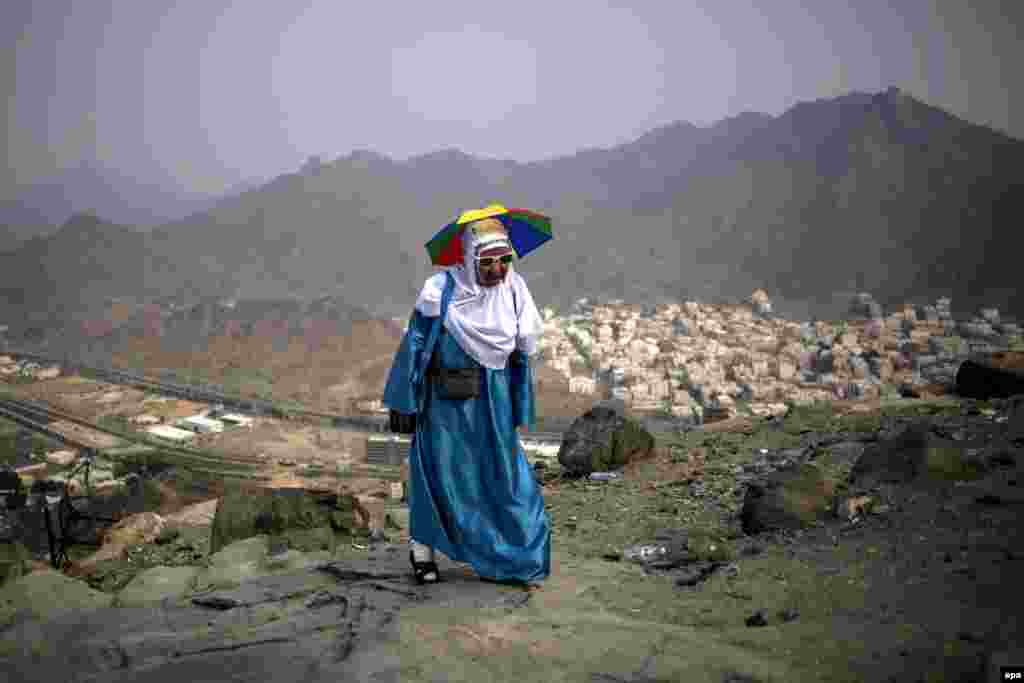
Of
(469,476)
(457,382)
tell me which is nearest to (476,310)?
(457,382)

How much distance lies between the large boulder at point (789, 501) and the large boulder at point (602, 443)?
2081 millimetres

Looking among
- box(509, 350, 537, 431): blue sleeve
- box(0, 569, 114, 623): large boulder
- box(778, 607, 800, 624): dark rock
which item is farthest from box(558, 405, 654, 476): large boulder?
box(0, 569, 114, 623): large boulder

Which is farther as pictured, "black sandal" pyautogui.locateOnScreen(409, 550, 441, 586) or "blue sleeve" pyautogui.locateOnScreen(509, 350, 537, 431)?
"blue sleeve" pyautogui.locateOnScreen(509, 350, 537, 431)

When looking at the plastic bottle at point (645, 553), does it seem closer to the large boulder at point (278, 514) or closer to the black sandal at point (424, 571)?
the black sandal at point (424, 571)

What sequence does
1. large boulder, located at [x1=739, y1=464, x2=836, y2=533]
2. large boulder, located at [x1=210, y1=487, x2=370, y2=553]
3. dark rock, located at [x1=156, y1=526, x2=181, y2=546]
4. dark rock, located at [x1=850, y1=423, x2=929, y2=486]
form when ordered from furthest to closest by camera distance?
dark rock, located at [x1=156, y1=526, x2=181, y2=546] → large boulder, located at [x1=210, y1=487, x2=370, y2=553] → dark rock, located at [x1=850, y1=423, x2=929, y2=486] → large boulder, located at [x1=739, y1=464, x2=836, y2=533]

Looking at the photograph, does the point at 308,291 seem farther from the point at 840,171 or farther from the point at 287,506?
the point at 287,506

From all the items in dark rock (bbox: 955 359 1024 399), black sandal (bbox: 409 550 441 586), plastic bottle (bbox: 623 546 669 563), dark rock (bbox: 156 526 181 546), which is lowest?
dark rock (bbox: 156 526 181 546)

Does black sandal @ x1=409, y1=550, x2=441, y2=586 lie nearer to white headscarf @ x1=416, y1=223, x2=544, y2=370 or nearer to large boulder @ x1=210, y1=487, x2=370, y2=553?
white headscarf @ x1=416, y1=223, x2=544, y2=370

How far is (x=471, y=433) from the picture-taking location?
3156mm

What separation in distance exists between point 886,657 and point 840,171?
37.6 metres

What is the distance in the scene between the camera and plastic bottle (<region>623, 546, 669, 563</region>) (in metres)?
3.62

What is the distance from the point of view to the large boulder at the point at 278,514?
469 centimetres

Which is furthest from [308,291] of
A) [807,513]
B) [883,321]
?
[807,513]

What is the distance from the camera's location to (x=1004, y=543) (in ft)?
9.13
